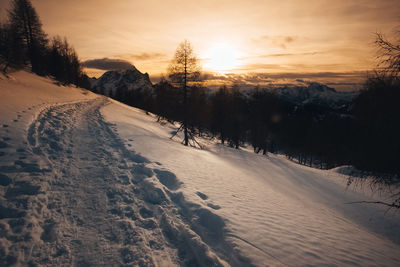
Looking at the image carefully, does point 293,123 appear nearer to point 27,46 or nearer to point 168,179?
point 168,179

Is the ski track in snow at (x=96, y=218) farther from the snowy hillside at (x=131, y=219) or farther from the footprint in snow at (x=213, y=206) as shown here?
the footprint in snow at (x=213, y=206)

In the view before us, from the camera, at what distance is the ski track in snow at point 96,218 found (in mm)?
2768

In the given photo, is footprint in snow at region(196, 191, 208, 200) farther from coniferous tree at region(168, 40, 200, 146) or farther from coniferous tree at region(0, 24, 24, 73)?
coniferous tree at region(0, 24, 24, 73)

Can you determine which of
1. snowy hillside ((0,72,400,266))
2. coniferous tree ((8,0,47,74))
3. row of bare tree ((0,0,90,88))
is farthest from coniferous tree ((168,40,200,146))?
coniferous tree ((8,0,47,74))

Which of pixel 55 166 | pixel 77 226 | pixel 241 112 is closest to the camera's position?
pixel 77 226

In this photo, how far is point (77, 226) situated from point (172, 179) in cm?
333

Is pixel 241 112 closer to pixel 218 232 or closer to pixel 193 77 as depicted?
pixel 193 77

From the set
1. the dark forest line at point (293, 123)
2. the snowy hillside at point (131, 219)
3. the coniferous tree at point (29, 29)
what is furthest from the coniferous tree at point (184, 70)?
the coniferous tree at point (29, 29)

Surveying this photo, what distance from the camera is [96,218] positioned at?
11.5 feet

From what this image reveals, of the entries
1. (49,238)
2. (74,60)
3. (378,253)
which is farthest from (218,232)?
(74,60)

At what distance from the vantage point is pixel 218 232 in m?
3.88

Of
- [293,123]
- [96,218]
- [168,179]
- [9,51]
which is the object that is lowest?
[293,123]

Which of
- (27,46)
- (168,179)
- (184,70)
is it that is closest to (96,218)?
(168,179)

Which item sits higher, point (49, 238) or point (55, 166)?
point (55, 166)
